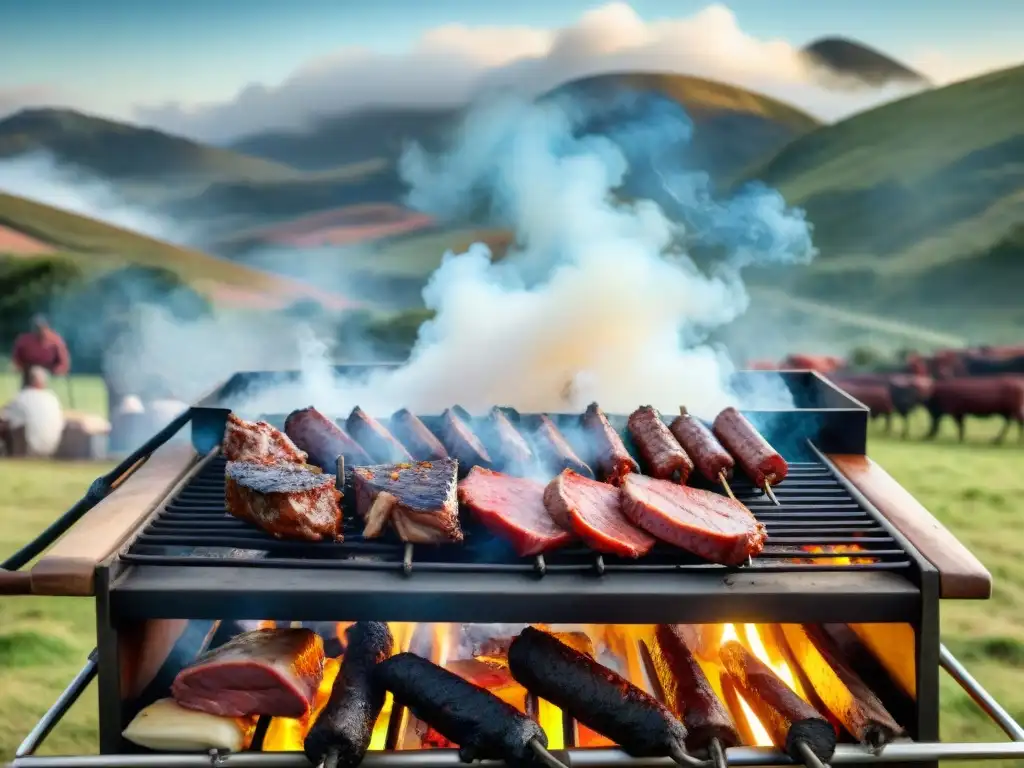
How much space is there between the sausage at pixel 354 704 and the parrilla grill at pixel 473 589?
0.07 metres

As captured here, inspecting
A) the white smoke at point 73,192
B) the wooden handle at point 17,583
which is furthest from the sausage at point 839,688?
the white smoke at point 73,192

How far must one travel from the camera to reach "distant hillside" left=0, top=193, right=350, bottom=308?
12805 millimetres

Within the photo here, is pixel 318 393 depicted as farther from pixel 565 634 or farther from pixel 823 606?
pixel 823 606

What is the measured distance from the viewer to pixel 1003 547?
261 inches

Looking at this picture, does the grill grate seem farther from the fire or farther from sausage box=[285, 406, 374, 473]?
sausage box=[285, 406, 374, 473]

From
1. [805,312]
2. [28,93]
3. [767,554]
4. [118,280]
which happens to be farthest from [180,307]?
[767,554]

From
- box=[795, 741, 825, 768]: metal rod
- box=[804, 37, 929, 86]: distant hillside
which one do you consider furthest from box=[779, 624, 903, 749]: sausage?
box=[804, 37, 929, 86]: distant hillside

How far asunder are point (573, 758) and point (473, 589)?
53 cm

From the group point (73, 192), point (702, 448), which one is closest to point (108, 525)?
point (702, 448)

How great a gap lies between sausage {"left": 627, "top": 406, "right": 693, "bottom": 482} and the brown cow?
8.95 meters

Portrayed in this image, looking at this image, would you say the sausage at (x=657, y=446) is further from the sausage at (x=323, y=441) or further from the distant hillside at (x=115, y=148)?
the distant hillside at (x=115, y=148)

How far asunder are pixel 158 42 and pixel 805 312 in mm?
10808

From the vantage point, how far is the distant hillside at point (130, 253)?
1280 cm

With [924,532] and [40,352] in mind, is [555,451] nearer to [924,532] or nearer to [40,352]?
[924,532]
